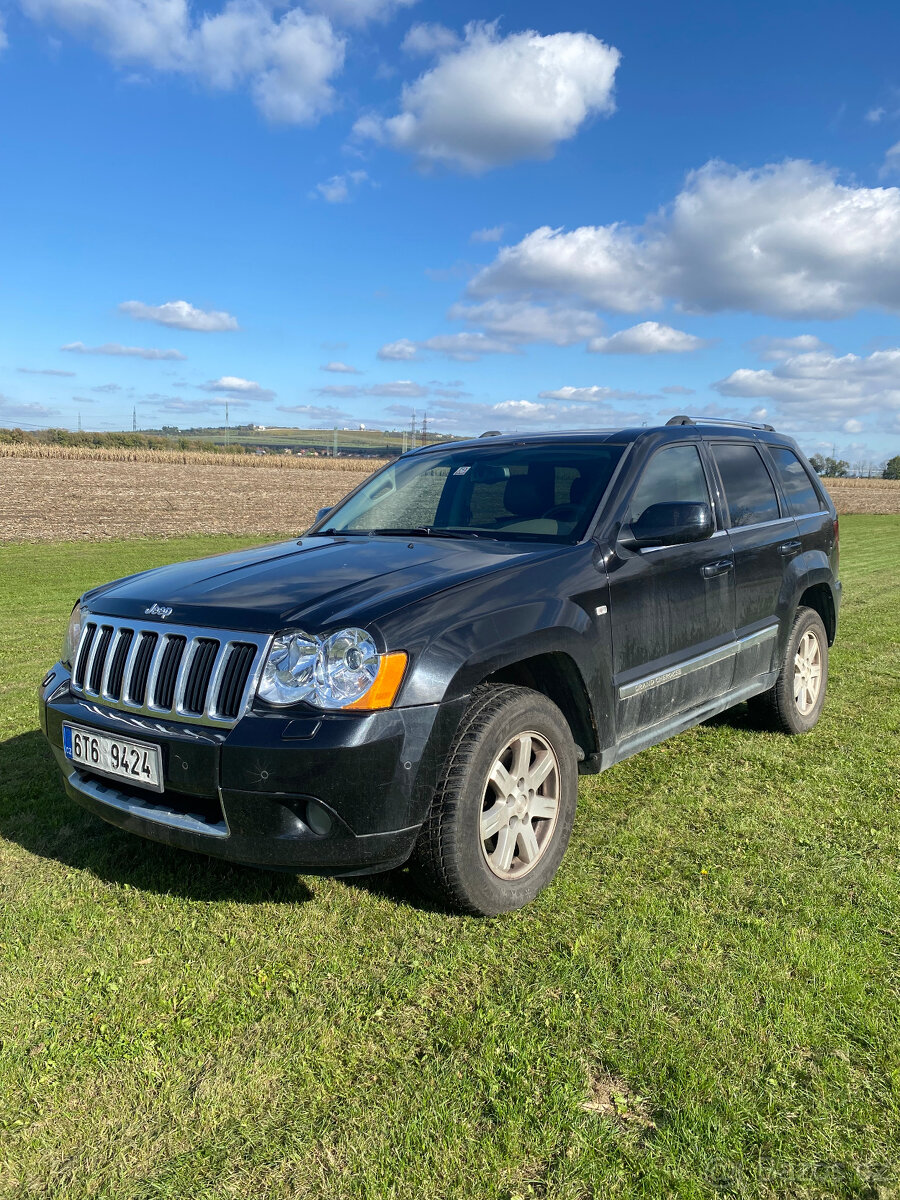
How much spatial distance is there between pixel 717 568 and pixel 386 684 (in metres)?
2.35

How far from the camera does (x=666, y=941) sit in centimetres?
306

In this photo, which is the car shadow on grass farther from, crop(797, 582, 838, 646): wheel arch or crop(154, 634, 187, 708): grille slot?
crop(797, 582, 838, 646): wheel arch

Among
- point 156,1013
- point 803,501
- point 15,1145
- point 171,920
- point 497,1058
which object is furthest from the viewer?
point 803,501

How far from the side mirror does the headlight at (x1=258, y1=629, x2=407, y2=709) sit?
5.03ft

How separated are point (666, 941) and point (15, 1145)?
2.06 metres

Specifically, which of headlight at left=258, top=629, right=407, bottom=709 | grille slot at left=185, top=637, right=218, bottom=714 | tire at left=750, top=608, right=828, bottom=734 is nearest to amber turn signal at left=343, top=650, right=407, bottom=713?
headlight at left=258, top=629, right=407, bottom=709

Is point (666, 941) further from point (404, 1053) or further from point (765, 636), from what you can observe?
point (765, 636)

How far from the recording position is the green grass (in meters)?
2.07

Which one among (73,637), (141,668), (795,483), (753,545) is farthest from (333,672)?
(795,483)

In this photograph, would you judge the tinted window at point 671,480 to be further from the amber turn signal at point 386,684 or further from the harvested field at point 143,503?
the harvested field at point 143,503

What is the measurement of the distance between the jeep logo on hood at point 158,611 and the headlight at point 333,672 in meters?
0.57

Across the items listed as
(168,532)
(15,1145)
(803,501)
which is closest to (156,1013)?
(15,1145)

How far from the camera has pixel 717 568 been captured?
449 cm

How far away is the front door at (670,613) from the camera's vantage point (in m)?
3.81
